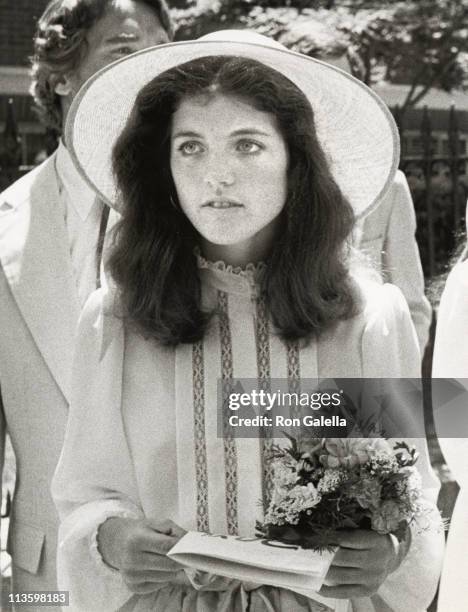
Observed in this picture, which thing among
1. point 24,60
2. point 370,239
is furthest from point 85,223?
point 24,60

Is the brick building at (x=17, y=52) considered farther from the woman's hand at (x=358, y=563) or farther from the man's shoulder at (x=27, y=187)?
the woman's hand at (x=358, y=563)

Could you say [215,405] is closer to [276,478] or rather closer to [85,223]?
[276,478]

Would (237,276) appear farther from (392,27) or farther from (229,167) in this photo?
(392,27)

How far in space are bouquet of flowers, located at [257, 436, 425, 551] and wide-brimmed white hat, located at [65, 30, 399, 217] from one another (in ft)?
1.64

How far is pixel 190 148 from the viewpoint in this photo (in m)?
1.95

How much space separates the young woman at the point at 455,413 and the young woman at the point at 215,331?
7 centimetres

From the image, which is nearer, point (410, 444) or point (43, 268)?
point (410, 444)

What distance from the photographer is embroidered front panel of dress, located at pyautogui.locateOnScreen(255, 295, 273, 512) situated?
6.19 feet

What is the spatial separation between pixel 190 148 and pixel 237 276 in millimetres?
204

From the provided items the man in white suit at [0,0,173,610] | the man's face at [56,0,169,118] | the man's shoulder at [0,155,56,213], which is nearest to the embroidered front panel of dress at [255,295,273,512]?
the man in white suit at [0,0,173,610]

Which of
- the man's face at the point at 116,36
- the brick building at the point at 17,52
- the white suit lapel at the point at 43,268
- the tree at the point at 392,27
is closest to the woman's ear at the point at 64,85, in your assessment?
the man's face at the point at 116,36

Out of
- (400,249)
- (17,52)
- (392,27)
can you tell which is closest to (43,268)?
(400,249)

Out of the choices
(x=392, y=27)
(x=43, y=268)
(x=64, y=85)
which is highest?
(x=392, y=27)

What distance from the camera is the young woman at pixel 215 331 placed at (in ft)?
6.21
